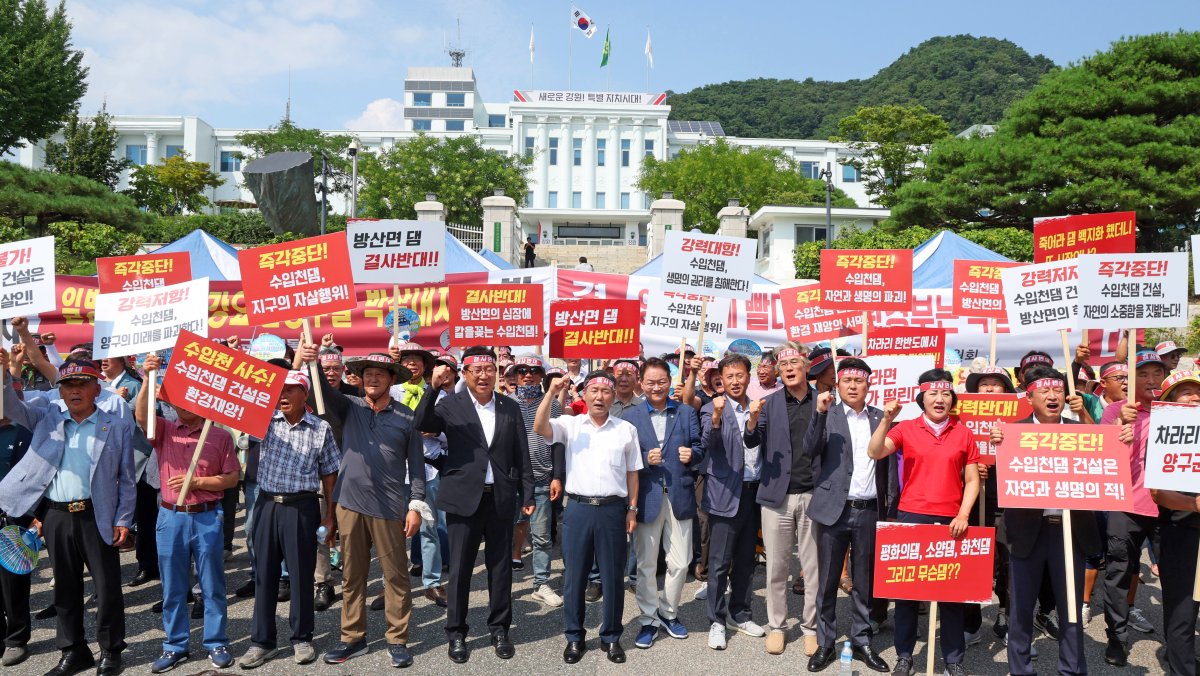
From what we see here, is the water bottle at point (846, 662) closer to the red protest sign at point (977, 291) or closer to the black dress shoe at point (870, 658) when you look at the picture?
the black dress shoe at point (870, 658)

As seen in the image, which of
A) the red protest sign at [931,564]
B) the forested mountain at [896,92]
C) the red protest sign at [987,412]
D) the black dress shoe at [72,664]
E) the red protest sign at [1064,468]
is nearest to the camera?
the red protest sign at [1064,468]

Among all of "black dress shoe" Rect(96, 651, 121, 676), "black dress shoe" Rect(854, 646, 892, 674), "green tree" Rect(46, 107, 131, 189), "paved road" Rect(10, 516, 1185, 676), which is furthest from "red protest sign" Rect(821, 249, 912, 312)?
"green tree" Rect(46, 107, 131, 189)

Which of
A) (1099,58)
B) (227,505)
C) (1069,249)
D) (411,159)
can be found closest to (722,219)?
(1099,58)

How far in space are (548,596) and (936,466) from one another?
3330 mm

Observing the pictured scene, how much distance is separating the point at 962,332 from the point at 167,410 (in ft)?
34.3

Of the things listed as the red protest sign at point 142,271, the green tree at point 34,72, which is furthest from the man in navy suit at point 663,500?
the green tree at point 34,72

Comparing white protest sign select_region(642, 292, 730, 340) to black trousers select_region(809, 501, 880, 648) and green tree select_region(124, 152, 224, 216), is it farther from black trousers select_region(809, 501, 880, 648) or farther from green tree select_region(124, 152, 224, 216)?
green tree select_region(124, 152, 224, 216)

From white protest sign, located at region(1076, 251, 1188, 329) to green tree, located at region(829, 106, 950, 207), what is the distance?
40.1 metres

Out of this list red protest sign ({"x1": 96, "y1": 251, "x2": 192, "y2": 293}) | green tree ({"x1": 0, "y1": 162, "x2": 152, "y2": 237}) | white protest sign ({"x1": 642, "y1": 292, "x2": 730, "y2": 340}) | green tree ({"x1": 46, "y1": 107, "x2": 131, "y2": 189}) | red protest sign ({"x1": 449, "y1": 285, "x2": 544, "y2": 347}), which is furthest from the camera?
green tree ({"x1": 46, "y1": 107, "x2": 131, "y2": 189})

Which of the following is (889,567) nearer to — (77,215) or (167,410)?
(167,410)

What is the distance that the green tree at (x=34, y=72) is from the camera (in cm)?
2466

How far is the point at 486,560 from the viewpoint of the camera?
19.5 feet

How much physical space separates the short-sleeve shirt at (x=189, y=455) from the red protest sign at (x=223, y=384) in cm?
32

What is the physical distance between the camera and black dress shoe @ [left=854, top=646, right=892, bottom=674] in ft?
18.3
